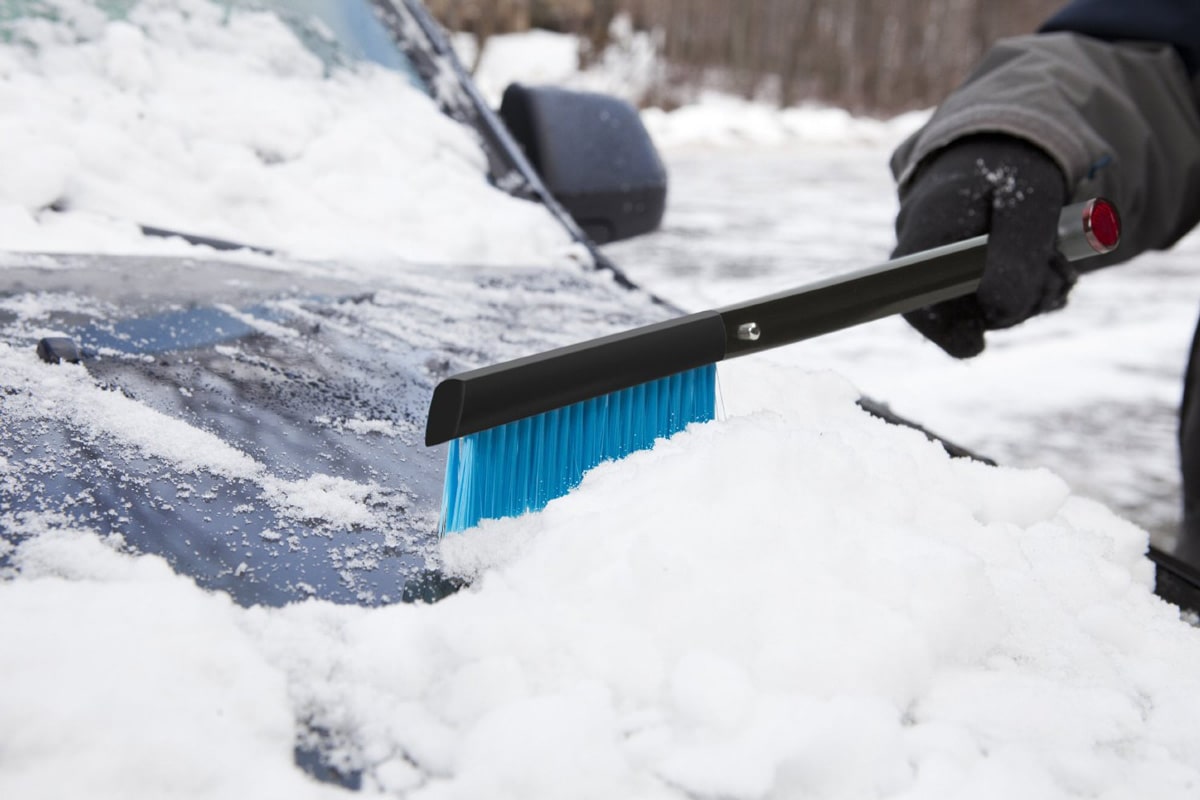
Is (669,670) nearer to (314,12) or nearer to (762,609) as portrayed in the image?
(762,609)

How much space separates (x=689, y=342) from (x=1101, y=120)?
3.77 feet

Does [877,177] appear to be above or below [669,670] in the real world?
below

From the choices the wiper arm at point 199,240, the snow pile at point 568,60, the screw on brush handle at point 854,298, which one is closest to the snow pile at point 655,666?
the screw on brush handle at point 854,298

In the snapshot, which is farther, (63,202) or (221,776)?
(63,202)

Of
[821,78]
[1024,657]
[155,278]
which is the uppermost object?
[1024,657]

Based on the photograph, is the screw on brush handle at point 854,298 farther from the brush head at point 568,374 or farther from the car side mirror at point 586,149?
the car side mirror at point 586,149

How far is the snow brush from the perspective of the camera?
77 cm

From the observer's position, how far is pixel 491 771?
54cm

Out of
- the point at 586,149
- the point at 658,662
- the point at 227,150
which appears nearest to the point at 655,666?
the point at 658,662

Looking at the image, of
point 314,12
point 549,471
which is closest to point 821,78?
point 314,12

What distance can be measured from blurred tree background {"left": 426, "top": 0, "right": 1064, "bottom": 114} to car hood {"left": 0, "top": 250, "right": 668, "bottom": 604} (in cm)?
1487

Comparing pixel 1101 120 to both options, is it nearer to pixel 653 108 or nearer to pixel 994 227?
pixel 994 227

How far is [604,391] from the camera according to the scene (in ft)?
2.66

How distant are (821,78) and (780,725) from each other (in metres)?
18.3
